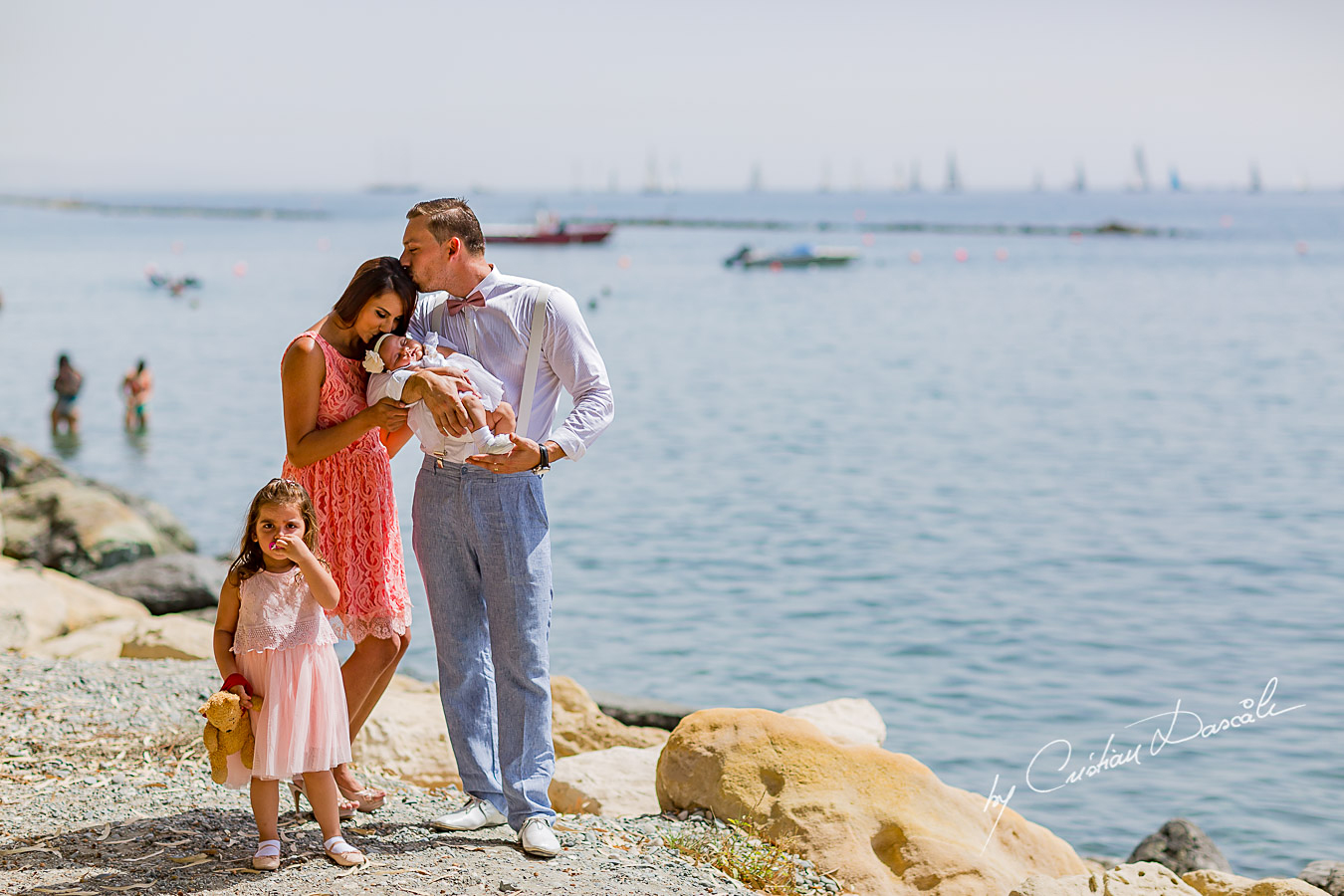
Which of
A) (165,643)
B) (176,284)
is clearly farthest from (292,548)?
(176,284)

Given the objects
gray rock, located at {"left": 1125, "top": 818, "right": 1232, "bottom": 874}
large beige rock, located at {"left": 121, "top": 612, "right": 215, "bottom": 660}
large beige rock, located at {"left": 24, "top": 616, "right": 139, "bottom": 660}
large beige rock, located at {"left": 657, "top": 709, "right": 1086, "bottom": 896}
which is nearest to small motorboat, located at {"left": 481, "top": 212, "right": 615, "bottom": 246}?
large beige rock, located at {"left": 24, "top": 616, "right": 139, "bottom": 660}

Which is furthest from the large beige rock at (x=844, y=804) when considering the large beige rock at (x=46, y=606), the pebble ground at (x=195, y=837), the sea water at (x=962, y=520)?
the large beige rock at (x=46, y=606)

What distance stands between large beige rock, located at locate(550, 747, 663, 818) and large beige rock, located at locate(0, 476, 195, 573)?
28.8ft

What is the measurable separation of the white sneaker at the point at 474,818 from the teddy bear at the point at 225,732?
2.68 ft

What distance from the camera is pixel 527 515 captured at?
4.38 meters

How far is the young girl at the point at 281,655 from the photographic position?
4.02 meters

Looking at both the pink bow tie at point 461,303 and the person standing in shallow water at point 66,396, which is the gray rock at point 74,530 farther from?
the pink bow tie at point 461,303

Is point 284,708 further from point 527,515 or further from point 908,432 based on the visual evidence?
point 908,432

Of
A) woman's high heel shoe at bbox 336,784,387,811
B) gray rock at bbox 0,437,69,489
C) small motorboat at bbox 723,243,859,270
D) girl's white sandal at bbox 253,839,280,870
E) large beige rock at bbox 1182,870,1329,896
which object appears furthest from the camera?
small motorboat at bbox 723,243,859,270

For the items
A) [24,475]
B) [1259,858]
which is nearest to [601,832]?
[1259,858]

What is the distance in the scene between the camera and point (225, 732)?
13.1 ft

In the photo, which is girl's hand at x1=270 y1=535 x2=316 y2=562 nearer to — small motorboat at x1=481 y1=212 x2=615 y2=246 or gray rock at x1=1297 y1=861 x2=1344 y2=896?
gray rock at x1=1297 y1=861 x2=1344 y2=896

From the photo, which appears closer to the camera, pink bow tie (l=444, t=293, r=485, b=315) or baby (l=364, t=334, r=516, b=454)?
baby (l=364, t=334, r=516, b=454)

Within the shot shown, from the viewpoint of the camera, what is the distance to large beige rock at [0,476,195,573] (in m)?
12.8
